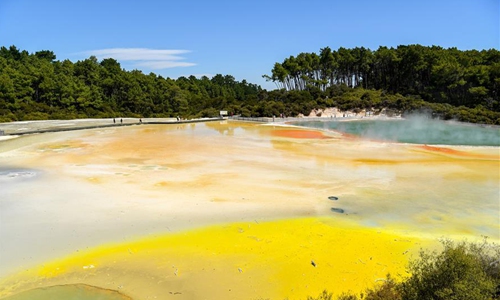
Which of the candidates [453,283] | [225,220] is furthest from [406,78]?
[453,283]

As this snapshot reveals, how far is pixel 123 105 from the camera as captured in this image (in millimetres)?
64750

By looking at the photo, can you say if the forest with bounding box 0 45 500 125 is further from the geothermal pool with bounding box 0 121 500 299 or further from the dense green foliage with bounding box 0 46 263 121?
the geothermal pool with bounding box 0 121 500 299

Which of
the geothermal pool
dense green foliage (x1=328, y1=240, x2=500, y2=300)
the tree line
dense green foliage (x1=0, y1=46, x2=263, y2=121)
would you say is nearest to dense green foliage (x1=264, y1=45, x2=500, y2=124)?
the tree line

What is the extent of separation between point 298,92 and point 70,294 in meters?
63.3

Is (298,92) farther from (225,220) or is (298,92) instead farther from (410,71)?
(225,220)

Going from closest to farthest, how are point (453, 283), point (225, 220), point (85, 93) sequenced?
point (453, 283)
point (225, 220)
point (85, 93)

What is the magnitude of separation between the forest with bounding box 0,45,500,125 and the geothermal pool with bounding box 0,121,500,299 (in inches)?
1418

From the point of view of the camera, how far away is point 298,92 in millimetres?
67625

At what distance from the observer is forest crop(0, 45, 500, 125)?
52.1 meters

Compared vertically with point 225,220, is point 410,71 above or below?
above

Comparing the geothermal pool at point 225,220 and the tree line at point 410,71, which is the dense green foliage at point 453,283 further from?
the tree line at point 410,71

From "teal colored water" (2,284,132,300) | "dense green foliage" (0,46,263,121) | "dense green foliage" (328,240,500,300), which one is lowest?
"teal colored water" (2,284,132,300)

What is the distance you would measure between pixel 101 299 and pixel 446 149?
26621mm

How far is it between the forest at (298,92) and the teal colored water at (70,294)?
49.5 meters
